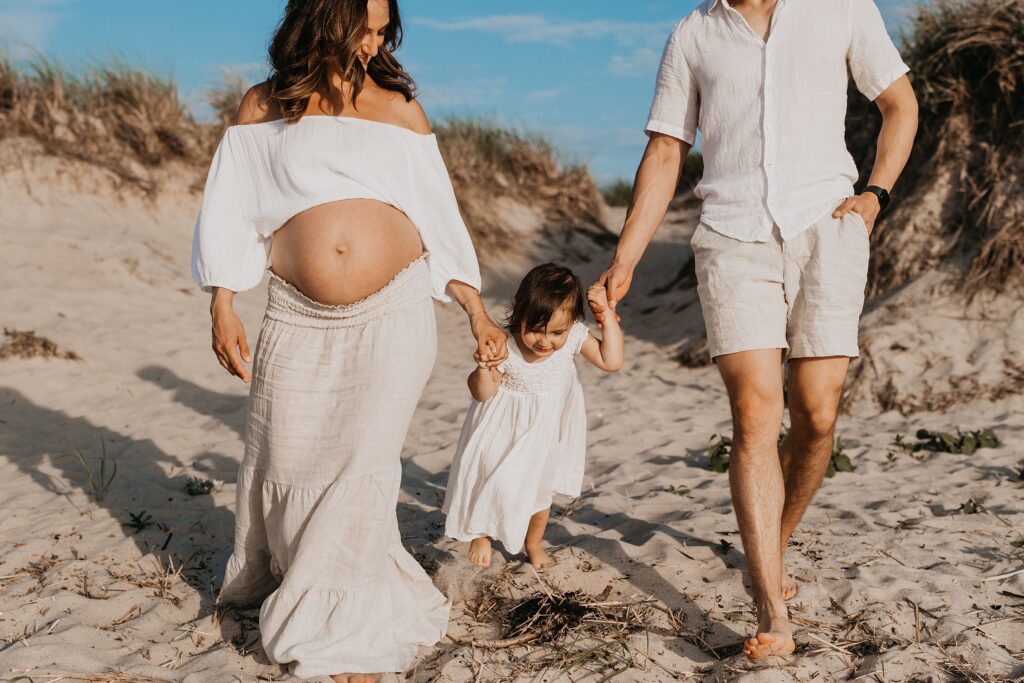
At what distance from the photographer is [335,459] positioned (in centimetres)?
299

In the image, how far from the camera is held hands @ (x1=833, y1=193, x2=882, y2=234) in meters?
3.15

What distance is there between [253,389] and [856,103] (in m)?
8.88

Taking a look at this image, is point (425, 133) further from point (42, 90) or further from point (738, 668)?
point (42, 90)

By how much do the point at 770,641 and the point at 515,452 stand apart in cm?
121

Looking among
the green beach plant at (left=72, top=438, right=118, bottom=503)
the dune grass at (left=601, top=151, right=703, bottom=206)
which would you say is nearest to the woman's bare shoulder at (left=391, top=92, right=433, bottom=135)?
the green beach plant at (left=72, top=438, right=118, bottom=503)

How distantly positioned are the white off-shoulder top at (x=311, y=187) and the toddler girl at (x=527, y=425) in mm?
581

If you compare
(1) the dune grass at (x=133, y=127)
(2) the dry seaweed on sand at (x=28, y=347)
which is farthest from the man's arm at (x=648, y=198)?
(1) the dune grass at (x=133, y=127)

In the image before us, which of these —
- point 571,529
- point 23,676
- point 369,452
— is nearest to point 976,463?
point 571,529

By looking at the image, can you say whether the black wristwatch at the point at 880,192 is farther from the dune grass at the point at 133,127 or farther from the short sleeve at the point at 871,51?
the dune grass at the point at 133,127

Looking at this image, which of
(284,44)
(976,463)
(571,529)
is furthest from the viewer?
(976,463)

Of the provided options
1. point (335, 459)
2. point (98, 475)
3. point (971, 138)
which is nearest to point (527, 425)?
point (335, 459)

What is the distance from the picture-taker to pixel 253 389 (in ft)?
10.2

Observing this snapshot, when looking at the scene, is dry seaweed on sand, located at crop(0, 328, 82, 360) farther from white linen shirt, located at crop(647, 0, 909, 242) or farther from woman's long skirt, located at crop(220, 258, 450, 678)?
white linen shirt, located at crop(647, 0, 909, 242)

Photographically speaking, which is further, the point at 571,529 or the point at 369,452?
the point at 571,529
